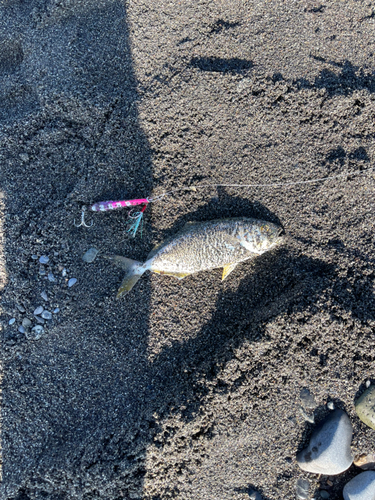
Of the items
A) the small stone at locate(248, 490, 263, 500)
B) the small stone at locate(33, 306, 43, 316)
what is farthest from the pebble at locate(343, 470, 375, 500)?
the small stone at locate(33, 306, 43, 316)

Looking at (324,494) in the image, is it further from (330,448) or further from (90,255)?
(90,255)

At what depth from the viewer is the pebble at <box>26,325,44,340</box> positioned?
302 cm

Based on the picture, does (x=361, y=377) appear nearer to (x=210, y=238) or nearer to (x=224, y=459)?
(x=224, y=459)

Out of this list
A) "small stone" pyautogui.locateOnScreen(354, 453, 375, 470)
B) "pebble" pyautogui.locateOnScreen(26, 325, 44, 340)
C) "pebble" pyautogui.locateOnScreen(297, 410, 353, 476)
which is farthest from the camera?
"pebble" pyautogui.locateOnScreen(26, 325, 44, 340)

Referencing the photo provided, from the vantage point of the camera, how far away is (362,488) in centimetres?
264

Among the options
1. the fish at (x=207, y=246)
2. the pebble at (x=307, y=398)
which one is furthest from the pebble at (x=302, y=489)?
the fish at (x=207, y=246)

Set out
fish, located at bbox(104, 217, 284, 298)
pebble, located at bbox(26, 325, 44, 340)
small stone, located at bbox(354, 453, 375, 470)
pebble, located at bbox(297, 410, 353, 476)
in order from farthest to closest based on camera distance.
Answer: pebble, located at bbox(26, 325, 44, 340), fish, located at bbox(104, 217, 284, 298), small stone, located at bbox(354, 453, 375, 470), pebble, located at bbox(297, 410, 353, 476)

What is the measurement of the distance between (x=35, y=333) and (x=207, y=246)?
5.99ft

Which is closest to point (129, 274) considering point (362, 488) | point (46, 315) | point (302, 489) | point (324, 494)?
point (46, 315)

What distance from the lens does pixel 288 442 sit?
8.66 feet

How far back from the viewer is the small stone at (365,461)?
2.68m

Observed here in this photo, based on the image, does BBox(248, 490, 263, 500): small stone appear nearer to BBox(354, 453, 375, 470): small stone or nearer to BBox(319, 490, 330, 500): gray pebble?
BBox(319, 490, 330, 500): gray pebble

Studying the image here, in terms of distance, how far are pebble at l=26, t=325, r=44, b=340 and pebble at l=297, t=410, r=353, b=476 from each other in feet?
8.28

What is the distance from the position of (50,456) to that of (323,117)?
392 cm
